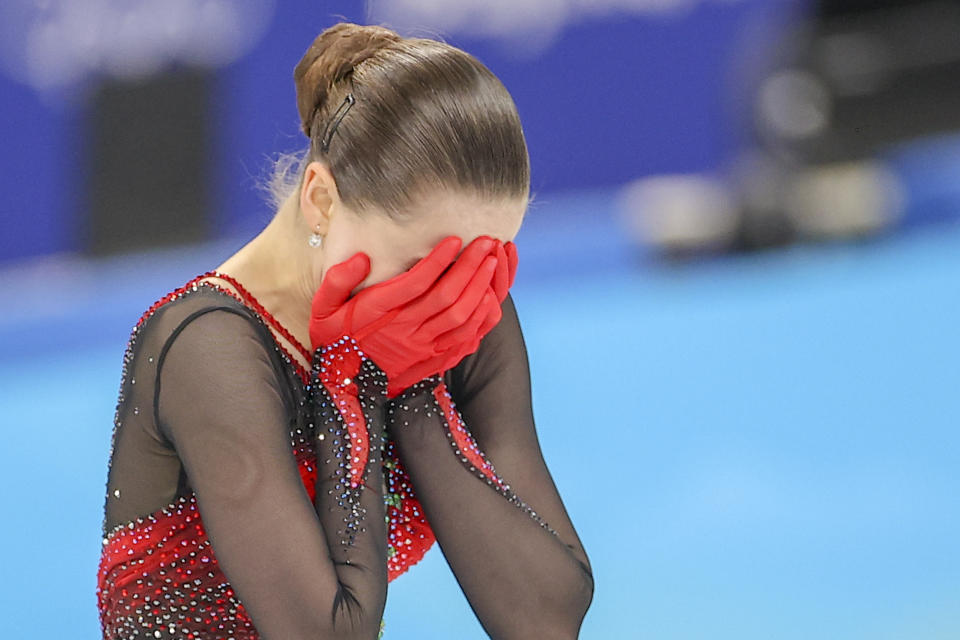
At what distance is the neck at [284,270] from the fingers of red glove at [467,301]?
0.18 m

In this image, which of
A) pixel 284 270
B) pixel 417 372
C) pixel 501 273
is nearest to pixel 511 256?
pixel 501 273

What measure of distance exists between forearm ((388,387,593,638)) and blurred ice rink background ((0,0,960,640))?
5.98 ft

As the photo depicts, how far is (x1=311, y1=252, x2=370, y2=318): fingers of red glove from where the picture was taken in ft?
4.76

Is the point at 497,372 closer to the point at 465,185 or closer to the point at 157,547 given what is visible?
the point at 465,185

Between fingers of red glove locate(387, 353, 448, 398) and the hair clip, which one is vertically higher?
the hair clip

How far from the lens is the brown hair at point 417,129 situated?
141 centimetres

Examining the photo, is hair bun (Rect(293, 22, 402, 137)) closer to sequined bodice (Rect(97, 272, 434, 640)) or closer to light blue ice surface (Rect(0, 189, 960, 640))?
sequined bodice (Rect(97, 272, 434, 640))

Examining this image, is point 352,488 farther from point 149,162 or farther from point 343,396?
point 149,162

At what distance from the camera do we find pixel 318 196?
149cm

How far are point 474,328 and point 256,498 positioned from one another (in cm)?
31

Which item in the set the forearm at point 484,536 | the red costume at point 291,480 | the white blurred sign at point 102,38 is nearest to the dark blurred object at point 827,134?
the white blurred sign at point 102,38

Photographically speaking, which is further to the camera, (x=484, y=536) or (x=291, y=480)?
(x=484, y=536)

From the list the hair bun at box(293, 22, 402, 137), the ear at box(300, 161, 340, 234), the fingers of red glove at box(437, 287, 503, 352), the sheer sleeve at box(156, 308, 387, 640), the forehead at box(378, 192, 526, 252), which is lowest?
the sheer sleeve at box(156, 308, 387, 640)

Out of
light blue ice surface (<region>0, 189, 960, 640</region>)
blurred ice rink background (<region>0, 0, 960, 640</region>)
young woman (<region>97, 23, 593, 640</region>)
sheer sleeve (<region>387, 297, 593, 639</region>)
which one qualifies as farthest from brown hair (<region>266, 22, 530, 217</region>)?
blurred ice rink background (<region>0, 0, 960, 640</region>)
